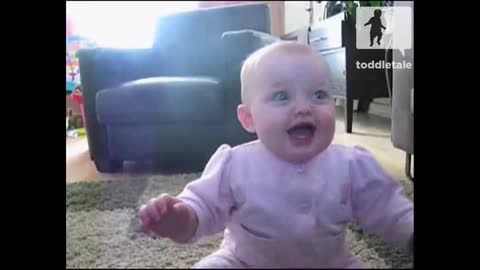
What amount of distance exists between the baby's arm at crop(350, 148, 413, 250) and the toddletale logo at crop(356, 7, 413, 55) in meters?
0.11

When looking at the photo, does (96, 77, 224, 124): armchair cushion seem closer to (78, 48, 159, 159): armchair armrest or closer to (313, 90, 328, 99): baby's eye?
(78, 48, 159, 159): armchair armrest

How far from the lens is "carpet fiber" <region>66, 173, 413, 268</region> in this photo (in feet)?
1.41

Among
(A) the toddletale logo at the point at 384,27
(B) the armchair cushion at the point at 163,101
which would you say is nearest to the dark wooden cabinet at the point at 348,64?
(A) the toddletale logo at the point at 384,27

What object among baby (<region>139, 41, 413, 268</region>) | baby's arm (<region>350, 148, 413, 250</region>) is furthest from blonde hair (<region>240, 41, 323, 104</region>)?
baby's arm (<region>350, 148, 413, 250</region>)

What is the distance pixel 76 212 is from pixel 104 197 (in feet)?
0.17

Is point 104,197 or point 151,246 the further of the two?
point 104,197

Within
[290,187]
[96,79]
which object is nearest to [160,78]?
[96,79]

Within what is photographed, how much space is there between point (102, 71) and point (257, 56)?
8.9 inches

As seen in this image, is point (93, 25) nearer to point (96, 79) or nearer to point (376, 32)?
point (96, 79)

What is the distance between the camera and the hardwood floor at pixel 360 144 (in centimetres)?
42

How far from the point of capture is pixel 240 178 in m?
0.42

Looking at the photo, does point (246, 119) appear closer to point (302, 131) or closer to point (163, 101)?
point (302, 131)
